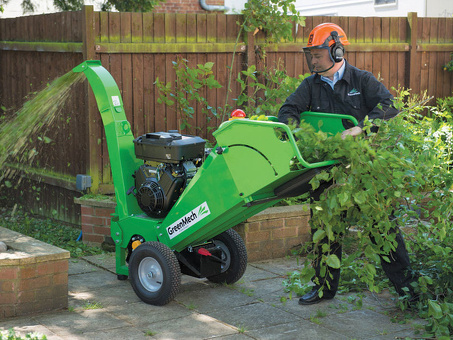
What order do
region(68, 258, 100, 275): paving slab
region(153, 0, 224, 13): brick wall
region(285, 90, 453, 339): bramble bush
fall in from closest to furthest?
region(285, 90, 453, 339): bramble bush → region(68, 258, 100, 275): paving slab → region(153, 0, 224, 13): brick wall

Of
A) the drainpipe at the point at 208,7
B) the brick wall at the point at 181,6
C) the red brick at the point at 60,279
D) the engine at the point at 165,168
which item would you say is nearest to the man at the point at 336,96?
the engine at the point at 165,168

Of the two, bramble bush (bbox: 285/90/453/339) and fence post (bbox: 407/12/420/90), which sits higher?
fence post (bbox: 407/12/420/90)

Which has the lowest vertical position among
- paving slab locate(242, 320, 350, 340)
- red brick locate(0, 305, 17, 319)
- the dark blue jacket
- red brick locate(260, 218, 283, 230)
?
paving slab locate(242, 320, 350, 340)

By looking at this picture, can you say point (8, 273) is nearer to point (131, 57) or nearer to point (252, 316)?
point (252, 316)

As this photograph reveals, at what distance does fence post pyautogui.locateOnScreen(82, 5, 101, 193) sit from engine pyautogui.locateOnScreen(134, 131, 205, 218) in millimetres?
1786

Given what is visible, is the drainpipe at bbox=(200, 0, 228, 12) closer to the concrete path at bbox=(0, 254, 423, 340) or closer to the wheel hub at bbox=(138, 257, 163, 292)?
the concrete path at bbox=(0, 254, 423, 340)

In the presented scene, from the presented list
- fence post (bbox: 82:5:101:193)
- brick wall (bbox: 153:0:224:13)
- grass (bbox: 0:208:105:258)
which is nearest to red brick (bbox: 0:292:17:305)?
grass (bbox: 0:208:105:258)

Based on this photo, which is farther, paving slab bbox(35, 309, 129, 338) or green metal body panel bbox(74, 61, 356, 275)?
paving slab bbox(35, 309, 129, 338)

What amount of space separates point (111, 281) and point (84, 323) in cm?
107

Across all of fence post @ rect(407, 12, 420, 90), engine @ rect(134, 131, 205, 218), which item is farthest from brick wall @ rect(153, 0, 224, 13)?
engine @ rect(134, 131, 205, 218)

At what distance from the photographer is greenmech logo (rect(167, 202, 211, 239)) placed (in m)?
4.99

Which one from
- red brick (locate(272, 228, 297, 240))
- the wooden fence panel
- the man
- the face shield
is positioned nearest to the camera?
the man

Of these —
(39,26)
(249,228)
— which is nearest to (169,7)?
(39,26)

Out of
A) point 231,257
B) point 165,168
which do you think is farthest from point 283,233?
point 165,168
